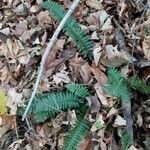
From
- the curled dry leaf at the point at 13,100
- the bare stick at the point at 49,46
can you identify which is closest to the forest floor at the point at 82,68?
the curled dry leaf at the point at 13,100

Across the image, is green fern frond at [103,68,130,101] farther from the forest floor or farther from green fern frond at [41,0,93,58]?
green fern frond at [41,0,93,58]

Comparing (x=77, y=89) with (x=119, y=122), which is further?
(x=77, y=89)

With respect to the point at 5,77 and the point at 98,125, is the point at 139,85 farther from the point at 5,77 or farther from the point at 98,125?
the point at 5,77

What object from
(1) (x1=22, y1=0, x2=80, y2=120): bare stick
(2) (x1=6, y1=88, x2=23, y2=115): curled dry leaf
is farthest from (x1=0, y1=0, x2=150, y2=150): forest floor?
(1) (x1=22, y1=0, x2=80, y2=120): bare stick

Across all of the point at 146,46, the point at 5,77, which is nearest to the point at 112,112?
the point at 146,46

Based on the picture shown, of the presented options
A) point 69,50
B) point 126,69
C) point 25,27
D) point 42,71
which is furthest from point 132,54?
point 25,27

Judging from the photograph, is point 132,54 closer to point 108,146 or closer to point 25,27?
point 108,146
